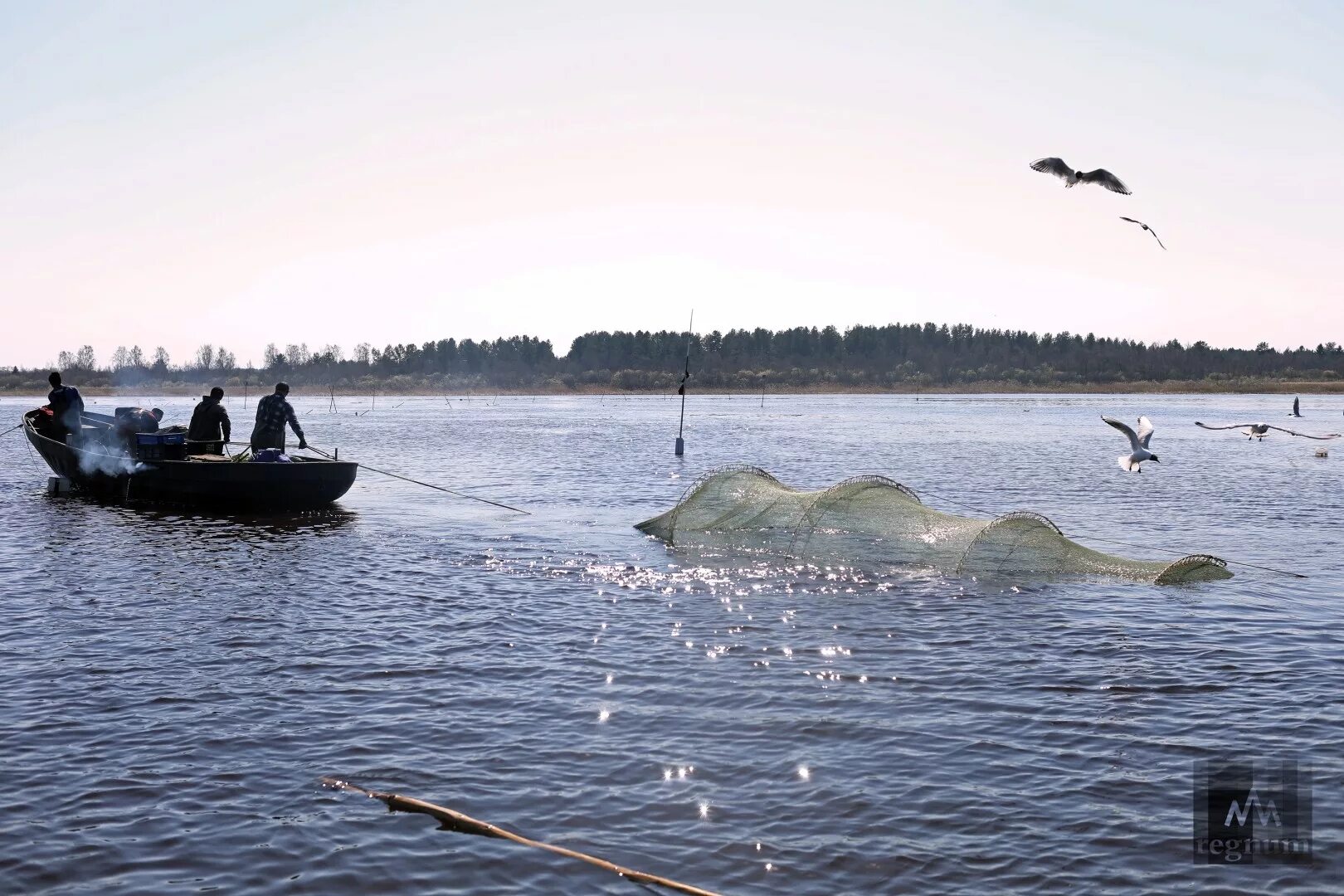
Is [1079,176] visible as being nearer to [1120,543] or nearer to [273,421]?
→ [1120,543]

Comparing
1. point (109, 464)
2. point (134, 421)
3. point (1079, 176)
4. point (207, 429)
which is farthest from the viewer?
point (134, 421)

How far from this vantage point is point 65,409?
30.4 metres

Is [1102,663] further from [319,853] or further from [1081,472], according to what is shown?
[1081,472]

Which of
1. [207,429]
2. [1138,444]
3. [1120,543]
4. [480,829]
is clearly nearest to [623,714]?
[480,829]

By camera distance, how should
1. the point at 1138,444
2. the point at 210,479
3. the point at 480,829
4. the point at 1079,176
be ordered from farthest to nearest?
the point at 210,479, the point at 1138,444, the point at 1079,176, the point at 480,829

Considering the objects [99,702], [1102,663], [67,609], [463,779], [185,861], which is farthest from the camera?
[67,609]

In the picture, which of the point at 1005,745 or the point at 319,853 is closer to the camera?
the point at 319,853

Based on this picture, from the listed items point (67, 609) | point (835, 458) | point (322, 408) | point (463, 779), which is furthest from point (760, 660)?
point (322, 408)

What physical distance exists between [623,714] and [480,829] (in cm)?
305

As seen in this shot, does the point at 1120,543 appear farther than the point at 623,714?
Yes

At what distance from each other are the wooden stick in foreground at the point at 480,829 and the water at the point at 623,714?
103mm

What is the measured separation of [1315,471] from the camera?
4278cm

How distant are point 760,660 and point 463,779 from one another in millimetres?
4845

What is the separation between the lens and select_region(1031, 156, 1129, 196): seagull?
1689 cm
